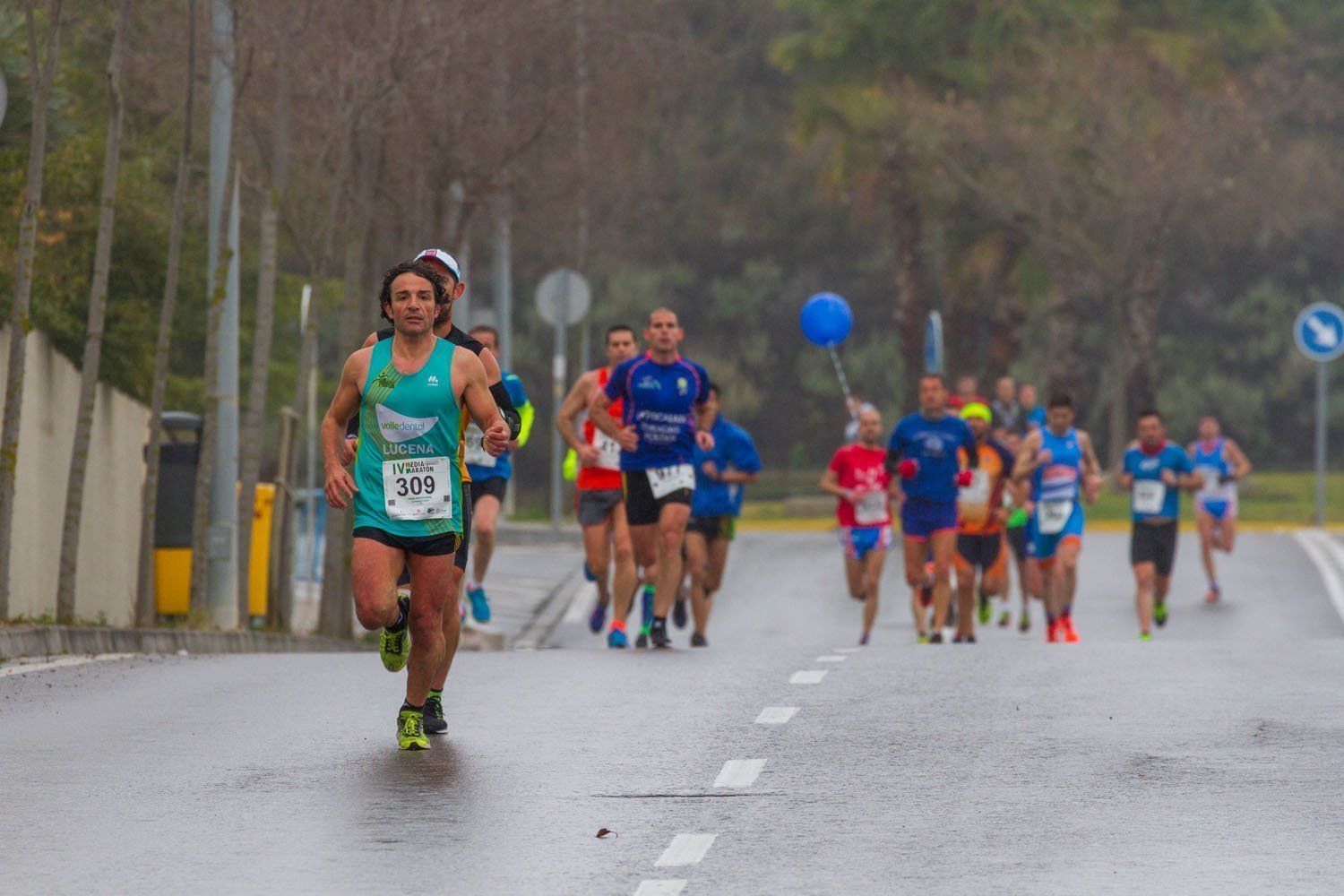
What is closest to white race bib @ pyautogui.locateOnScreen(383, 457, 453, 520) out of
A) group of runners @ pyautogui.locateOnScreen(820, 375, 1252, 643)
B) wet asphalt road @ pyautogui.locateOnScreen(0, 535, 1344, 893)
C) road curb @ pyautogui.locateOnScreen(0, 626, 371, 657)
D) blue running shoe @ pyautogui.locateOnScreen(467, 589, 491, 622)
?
wet asphalt road @ pyautogui.locateOnScreen(0, 535, 1344, 893)

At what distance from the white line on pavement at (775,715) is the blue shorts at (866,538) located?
9.35m

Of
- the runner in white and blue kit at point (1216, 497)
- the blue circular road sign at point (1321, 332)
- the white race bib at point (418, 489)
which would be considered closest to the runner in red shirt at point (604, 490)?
the white race bib at point (418, 489)

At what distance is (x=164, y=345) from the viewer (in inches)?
796

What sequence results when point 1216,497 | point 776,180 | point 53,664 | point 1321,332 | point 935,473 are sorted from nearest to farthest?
1. point 53,664
2. point 935,473
3. point 1216,497
4. point 1321,332
5. point 776,180

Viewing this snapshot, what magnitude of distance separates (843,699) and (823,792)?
315cm

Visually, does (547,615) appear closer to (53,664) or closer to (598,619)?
(598,619)

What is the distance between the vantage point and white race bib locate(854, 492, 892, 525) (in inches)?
841

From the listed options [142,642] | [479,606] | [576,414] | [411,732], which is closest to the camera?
[411,732]

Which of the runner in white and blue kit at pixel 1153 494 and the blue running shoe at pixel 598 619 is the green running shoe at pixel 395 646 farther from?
the runner in white and blue kit at pixel 1153 494

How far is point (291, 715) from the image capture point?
11.8 metres

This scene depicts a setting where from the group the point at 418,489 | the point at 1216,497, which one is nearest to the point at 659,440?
the point at 418,489

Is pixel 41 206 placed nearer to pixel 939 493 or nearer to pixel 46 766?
pixel 939 493

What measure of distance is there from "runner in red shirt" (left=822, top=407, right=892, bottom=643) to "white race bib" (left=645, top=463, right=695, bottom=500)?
5.04 meters

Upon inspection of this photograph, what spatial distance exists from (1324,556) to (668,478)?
17.9 metres
